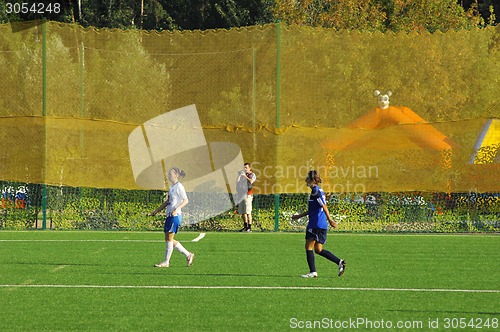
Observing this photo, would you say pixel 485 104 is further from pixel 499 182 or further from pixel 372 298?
pixel 372 298

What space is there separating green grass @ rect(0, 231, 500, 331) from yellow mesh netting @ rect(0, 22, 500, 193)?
346 centimetres

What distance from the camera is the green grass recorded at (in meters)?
11.4

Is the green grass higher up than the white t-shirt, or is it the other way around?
the white t-shirt

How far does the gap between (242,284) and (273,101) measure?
41.2 feet

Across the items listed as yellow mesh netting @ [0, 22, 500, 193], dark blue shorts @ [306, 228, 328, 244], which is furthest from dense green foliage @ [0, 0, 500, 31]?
dark blue shorts @ [306, 228, 328, 244]

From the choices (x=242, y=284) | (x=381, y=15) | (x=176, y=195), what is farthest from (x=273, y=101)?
(x=381, y=15)

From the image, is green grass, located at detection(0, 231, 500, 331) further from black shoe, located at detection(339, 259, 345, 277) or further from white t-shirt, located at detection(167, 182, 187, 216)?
white t-shirt, located at detection(167, 182, 187, 216)

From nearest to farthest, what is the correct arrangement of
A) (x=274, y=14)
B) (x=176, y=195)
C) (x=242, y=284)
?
(x=242, y=284) → (x=176, y=195) → (x=274, y=14)

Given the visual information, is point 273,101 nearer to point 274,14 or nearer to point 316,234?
point 316,234

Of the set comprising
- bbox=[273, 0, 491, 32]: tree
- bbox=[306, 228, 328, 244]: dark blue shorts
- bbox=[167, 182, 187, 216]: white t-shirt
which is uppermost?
bbox=[273, 0, 491, 32]: tree

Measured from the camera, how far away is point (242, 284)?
14.6m

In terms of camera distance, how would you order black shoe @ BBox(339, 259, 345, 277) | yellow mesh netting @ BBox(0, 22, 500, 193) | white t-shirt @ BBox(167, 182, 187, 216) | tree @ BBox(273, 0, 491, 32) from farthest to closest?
tree @ BBox(273, 0, 491, 32), yellow mesh netting @ BBox(0, 22, 500, 193), white t-shirt @ BBox(167, 182, 187, 216), black shoe @ BBox(339, 259, 345, 277)

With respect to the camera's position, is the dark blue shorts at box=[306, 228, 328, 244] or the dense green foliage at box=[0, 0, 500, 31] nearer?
the dark blue shorts at box=[306, 228, 328, 244]

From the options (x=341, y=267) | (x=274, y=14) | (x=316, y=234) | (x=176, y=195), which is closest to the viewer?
(x=316, y=234)
